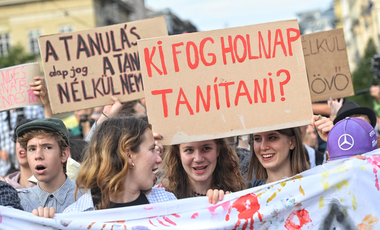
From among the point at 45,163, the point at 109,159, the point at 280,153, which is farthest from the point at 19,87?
the point at 280,153

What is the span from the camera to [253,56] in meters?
2.86

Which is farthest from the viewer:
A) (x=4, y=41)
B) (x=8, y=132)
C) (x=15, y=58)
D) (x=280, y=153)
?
(x=4, y=41)

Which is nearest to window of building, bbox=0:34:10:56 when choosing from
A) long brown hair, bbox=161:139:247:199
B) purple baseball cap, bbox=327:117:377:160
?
long brown hair, bbox=161:139:247:199

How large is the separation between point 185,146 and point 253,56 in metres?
0.81

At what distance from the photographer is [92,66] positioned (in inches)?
145

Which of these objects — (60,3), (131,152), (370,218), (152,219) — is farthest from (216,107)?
(60,3)

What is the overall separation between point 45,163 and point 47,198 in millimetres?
240

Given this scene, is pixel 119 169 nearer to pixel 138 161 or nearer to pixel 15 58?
pixel 138 161

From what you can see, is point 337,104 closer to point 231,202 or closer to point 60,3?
point 231,202

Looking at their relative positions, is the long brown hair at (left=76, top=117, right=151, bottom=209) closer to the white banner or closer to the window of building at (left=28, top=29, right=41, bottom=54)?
the white banner

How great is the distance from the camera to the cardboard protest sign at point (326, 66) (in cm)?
357

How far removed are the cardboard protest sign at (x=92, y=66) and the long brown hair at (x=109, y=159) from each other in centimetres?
91

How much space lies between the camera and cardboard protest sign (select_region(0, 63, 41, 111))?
3.78 m

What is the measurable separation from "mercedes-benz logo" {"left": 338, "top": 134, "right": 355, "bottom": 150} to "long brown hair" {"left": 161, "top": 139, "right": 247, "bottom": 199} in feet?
3.14
